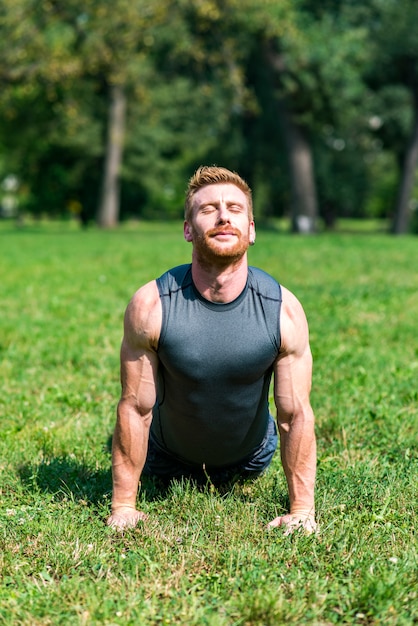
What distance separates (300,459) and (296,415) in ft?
0.78

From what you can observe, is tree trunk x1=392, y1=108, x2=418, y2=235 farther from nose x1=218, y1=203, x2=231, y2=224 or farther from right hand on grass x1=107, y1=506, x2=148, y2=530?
right hand on grass x1=107, y1=506, x2=148, y2=530

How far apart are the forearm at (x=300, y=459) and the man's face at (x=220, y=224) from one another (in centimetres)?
95

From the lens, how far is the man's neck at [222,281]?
3832 mm

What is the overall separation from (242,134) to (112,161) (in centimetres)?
982

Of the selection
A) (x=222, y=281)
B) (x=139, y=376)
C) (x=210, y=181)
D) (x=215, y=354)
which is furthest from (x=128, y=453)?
(x=210, y=181)

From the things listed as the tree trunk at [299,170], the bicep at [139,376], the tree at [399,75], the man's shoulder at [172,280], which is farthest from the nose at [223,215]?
the tree at [399,75]

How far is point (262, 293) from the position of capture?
→ 3.89 meters

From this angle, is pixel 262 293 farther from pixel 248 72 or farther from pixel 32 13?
pixel 248 72

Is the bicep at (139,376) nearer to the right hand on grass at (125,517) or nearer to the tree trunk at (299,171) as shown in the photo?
the right hand on grass at (125,517)

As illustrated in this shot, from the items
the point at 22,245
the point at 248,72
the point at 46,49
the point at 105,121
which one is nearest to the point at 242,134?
the point at 248,72

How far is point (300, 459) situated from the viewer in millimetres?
4047

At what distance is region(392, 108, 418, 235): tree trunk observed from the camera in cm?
4058

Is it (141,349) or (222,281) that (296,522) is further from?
(222,281)

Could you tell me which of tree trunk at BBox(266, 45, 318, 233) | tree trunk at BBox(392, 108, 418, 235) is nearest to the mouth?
tree trunk at BBox(266, 45, 318, 233)
